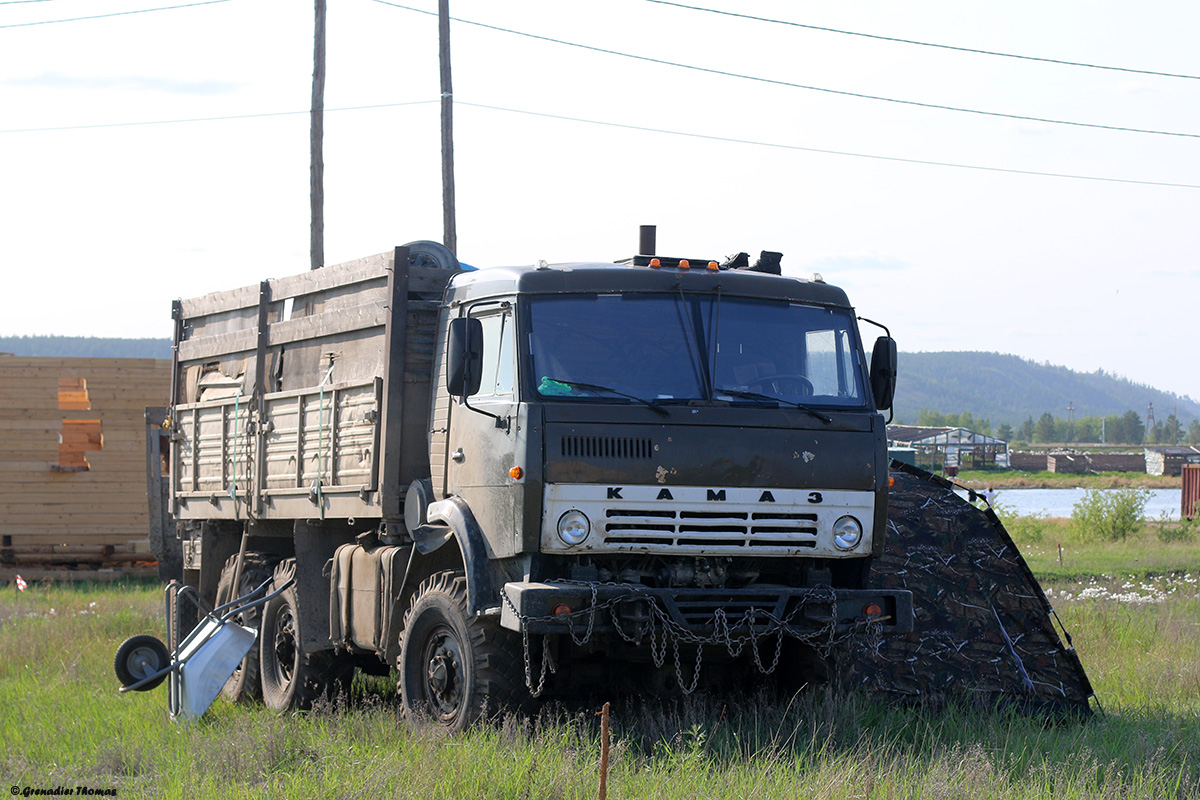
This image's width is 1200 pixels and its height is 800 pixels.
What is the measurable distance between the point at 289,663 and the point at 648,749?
4275 millimetres

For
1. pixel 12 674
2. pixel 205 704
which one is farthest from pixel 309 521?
pixel 12 674

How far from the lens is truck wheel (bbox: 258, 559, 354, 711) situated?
10.5 meters

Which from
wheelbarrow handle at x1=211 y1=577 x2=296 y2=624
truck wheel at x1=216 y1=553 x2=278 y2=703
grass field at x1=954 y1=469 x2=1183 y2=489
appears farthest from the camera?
grass field at x1=954 y1=469 x2=1183 y2=489

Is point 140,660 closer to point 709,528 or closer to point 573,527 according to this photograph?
point 573,527

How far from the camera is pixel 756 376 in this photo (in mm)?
8078

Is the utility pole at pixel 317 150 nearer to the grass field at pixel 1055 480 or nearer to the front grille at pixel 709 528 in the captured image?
the front grille at pixel 709 528

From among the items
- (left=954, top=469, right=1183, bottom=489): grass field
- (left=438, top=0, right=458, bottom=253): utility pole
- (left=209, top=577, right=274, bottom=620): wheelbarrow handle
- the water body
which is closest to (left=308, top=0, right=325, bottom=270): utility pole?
(left=438, top=0, right=458, bottom=253): utility pole

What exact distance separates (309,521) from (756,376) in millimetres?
4434

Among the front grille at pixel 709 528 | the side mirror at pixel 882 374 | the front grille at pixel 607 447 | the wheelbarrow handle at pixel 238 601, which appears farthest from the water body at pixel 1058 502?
the front grille at pixel 607 447

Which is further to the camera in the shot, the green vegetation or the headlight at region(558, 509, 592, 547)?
the green vegetation

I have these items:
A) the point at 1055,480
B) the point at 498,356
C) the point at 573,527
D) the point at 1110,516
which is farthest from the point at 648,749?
the point at 1055,480

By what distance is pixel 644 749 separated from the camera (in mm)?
7812

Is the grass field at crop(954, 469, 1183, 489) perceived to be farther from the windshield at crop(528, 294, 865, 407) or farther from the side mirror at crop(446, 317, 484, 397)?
the side mirror at crop(446, 317, 484, 397)

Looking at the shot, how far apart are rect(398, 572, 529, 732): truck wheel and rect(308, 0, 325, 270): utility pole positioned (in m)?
11.6
